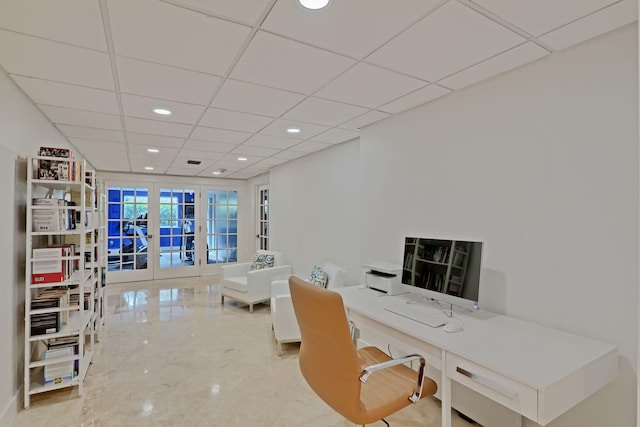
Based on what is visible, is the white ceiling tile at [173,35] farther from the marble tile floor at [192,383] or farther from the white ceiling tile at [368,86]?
the marble tile floor at [192,383]

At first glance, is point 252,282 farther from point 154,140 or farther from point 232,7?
point 232,7

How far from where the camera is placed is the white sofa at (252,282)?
4.62 meters

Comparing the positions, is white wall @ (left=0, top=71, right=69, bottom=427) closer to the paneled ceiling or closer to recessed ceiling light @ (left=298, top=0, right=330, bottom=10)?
the paneled ceiling

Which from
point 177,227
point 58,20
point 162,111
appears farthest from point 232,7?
point 177,227

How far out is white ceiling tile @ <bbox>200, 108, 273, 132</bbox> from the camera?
283cm

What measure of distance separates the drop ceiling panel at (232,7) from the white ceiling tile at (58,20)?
425 millimetres

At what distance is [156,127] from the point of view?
127 inches

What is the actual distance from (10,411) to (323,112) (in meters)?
3.12

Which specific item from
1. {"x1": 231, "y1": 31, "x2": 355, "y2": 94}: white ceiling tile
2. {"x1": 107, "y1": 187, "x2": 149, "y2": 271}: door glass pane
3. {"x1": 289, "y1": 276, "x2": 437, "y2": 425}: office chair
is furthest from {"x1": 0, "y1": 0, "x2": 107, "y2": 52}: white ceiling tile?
{"x1": 107, "y1": 187, "x2": 149, "y2": 271}: door glass pane

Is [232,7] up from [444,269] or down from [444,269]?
up

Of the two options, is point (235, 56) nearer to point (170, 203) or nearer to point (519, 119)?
point (519, 119)

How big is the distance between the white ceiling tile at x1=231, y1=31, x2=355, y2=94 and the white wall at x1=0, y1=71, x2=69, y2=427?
154cm

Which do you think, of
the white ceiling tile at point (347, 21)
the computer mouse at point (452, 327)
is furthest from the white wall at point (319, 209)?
the white ceiling tile at point (347, 21)

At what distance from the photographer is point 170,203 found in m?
7.08
